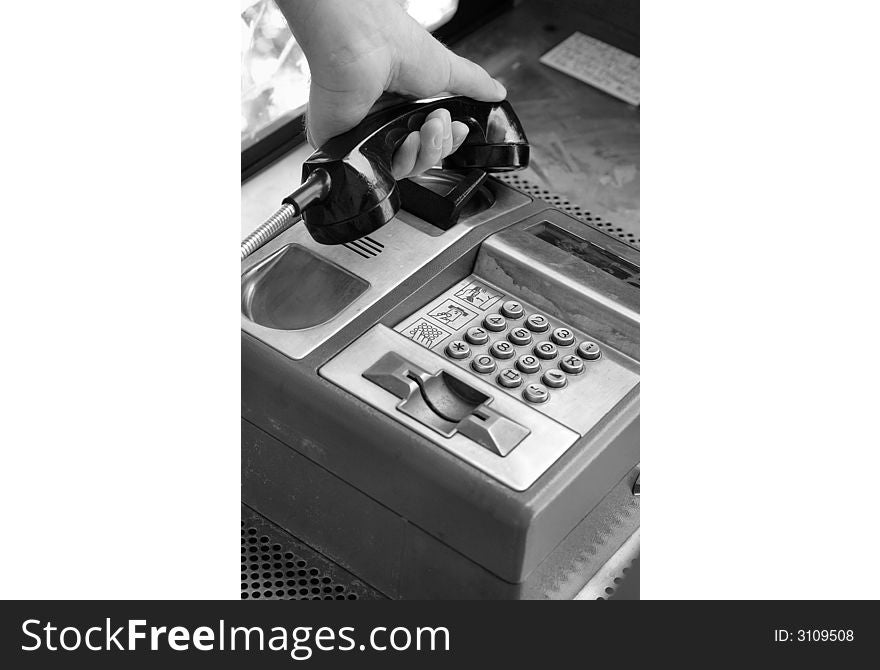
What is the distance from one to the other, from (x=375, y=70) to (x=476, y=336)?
1.03ft

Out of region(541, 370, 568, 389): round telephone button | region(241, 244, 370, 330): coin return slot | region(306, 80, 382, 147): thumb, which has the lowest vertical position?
region(541, 370, 568, 389): round telephone button

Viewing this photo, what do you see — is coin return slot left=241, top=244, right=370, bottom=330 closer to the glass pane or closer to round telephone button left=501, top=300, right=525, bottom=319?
round telephone button left=501, top=300, right=525, bottom=319

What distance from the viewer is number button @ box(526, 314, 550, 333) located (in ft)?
3.82

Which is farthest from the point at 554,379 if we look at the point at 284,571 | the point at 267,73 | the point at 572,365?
the point at 267,73

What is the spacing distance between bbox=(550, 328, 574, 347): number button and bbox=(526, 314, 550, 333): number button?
0.01m

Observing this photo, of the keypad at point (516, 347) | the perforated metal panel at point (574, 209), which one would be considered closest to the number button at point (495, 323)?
the keypad at point (516, 347)

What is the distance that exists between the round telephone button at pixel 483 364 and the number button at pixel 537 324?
0.08 meters

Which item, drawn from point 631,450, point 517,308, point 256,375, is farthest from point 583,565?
point 256,375

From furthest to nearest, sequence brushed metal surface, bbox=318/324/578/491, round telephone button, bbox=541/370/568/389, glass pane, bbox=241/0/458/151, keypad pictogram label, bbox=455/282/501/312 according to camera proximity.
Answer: glass pane, bbox=241/0/458/151
keypad pictogram label, bbox=455/282/501/312
round telephone button, bbox=541/370/568/389
brushed metal surface, bbox=318/324/578/491

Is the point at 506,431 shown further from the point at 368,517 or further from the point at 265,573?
the point at 265,573

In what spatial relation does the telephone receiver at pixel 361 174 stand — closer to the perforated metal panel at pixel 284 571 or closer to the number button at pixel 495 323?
the number button at pixel 495 323

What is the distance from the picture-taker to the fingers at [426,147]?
1.21 meters

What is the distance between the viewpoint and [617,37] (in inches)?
74.3

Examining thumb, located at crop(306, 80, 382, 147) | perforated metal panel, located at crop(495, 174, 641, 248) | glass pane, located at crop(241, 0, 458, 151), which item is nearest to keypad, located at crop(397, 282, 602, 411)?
thumb, located at crop(306, 80, 382, 147)
